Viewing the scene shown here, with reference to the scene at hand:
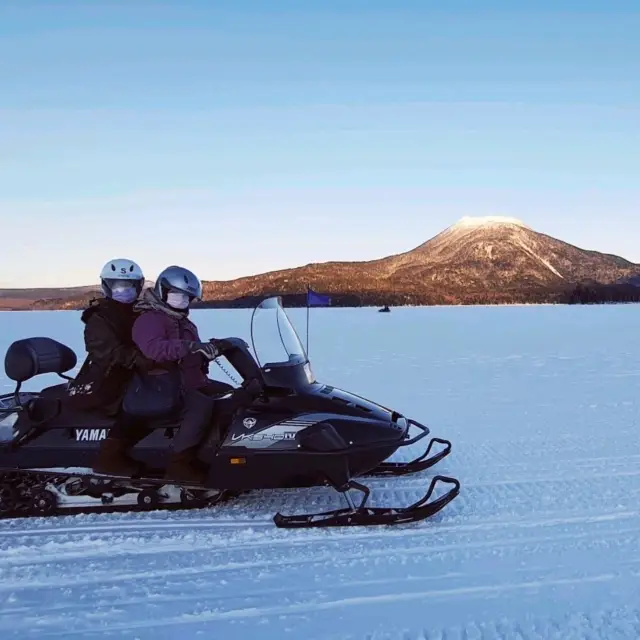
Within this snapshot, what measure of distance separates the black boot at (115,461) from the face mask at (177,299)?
0.89m

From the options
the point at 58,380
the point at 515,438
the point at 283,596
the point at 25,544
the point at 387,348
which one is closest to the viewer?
the point at 283,596

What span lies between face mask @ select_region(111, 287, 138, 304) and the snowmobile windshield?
30.2 inches

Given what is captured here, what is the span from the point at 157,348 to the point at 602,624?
8.66 feet

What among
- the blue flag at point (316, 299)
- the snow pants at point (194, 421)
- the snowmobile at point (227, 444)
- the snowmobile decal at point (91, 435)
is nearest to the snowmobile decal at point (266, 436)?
the snowmobile at point (227, 444)

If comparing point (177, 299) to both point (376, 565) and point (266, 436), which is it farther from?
point (376, 565)

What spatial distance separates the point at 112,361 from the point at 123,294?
431 millimetres

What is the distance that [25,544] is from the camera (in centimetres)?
400

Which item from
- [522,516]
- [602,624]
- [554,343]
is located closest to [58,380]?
[522,516]

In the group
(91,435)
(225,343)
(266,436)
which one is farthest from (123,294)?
(266,436)

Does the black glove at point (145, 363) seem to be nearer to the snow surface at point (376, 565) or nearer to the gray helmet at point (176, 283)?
the gray helmet at point (176, 283)

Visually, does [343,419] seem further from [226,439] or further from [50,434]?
[50,434]

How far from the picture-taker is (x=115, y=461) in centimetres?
446

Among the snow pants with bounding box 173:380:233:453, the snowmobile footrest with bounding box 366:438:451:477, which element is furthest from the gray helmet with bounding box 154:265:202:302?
the snowmobile footrest with bounding box 366:438:451:477

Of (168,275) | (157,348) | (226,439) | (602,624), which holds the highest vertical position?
(168,275)
